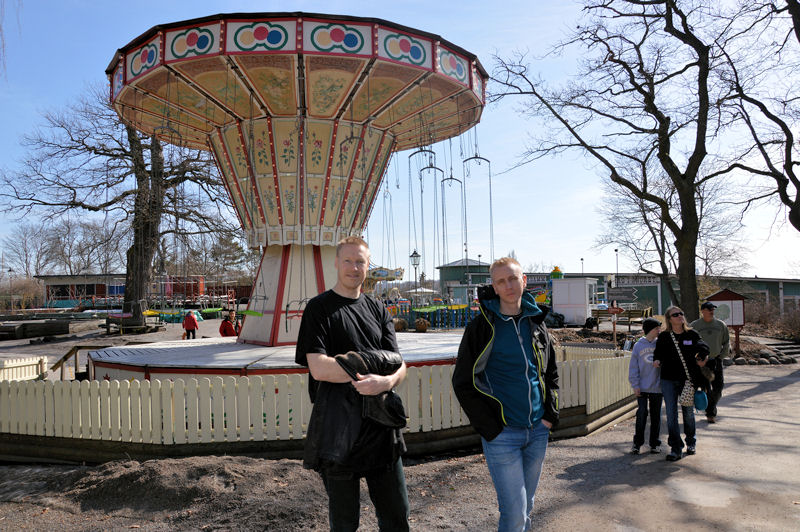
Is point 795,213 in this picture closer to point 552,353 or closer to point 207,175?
point 552,353

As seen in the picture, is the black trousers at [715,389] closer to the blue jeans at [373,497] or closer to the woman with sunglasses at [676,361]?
the woman with sunglasses at [676,361]

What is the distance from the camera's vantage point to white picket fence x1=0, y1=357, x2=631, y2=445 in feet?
19.2

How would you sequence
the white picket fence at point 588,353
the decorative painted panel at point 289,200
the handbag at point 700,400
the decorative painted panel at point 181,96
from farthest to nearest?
the decorative painted panel at point 289,200
the white picket fence at point 588,353
the decorative painted panel at point 181,96
the handbag at point 700,400

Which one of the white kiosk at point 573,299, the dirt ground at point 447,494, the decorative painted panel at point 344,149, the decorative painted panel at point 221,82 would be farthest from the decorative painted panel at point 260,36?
the white kiosk at point 573,299

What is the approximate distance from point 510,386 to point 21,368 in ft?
37.6

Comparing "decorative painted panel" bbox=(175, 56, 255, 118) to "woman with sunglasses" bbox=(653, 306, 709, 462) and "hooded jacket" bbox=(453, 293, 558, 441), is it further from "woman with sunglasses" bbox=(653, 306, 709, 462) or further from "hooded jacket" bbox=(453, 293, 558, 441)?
"woman with sunglasses" bbox=(653, 306, 709, 462)

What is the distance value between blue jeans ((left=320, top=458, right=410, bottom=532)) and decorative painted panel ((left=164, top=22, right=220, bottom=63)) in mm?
7202

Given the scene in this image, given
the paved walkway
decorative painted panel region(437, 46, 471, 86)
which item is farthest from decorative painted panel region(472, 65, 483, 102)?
the paved walkway

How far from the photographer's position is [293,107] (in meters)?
10.0

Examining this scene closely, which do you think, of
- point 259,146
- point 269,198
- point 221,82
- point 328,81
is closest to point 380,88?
point 328,81

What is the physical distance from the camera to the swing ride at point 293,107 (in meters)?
8.05

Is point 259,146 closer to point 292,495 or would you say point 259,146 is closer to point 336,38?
point 336,38

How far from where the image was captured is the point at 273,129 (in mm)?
10109

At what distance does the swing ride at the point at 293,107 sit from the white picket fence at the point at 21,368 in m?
4.42
